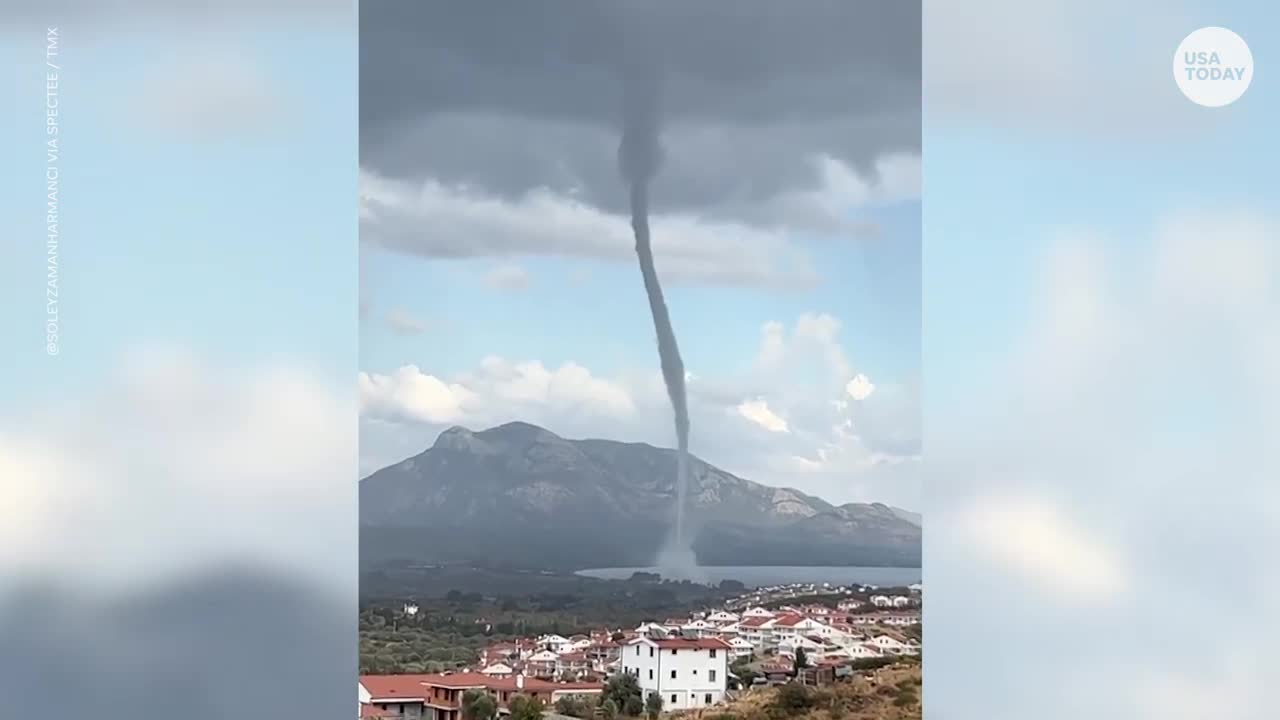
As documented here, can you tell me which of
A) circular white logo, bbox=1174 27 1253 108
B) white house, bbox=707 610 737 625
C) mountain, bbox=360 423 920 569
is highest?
circular white logo, bbox=1174 27 1253 108

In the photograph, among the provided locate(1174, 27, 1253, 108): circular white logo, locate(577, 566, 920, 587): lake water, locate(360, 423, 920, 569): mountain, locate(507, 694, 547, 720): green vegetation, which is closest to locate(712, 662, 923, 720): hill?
locate(577, 566, 920, 587): lake water

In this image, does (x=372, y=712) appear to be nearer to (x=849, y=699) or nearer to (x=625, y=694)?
(x=625, y=694)

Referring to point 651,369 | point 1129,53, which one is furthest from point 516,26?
point 1129,53

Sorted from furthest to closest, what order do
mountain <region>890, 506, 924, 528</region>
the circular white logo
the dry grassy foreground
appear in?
the dry grassy foreground
mountain <region>890, 506, 924, 528</region>
the circular white logo

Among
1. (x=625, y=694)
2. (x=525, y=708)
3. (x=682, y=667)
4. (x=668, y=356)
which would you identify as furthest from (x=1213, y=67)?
(x=525, y=708)

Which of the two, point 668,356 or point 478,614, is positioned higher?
point 668,356

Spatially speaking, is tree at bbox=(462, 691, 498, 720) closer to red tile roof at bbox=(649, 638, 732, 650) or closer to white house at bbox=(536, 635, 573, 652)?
white house at bbox=(536, 635, 573, 652)

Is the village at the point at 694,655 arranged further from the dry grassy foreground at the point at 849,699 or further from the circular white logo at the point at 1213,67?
the circular white logo at the point at 1213,67

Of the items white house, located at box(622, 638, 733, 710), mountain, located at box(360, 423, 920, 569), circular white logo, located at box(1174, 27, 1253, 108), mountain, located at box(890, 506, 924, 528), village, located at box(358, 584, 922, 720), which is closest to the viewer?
circular white logo, located at box(1174, 27, 1253, 108)
